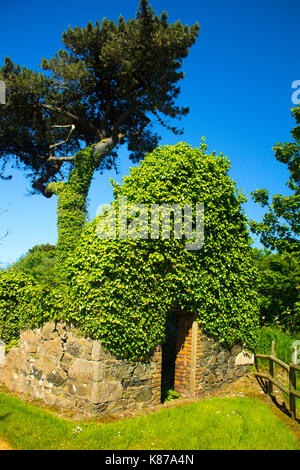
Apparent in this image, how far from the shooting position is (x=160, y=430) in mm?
5758

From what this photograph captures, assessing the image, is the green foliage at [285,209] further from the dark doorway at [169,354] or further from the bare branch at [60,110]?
the bare branch at [60,110]

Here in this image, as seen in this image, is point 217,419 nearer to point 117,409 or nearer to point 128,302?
point 117,409

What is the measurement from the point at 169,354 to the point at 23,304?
460 centimetres

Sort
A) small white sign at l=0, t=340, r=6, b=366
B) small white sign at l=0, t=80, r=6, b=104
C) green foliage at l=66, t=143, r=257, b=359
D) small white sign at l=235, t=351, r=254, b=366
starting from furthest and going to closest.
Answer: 1. small white sign at l=0, t=80, r=6, b=104
2. small white sign at l=235, t=351, r=254, b=366
3. small white sign at l=0, t=340, r=6, b=366
4. green foliage at l=66, t=143, r=257, b=359

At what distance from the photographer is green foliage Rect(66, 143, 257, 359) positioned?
6.64 meters

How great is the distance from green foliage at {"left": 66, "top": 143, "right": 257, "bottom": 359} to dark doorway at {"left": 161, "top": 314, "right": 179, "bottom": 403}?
1546mm

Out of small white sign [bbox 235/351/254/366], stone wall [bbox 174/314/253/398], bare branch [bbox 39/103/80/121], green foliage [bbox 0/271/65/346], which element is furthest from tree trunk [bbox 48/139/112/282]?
small white sign [bbox 235/351/254/366]

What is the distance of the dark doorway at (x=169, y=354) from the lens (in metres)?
8.96

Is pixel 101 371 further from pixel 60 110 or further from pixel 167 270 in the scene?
pixel 60 110

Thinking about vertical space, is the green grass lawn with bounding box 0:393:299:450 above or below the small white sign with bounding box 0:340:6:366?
below

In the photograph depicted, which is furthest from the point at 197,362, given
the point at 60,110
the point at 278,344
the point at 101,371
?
the point at 60,110

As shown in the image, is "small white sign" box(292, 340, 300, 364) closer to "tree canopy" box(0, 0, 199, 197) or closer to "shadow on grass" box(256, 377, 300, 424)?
"shadow on grass" box(256, 377, 300, 424)

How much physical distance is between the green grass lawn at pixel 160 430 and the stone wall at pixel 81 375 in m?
0.40

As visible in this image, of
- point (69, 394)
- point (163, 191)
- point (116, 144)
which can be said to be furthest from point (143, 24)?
point (69, 394)
